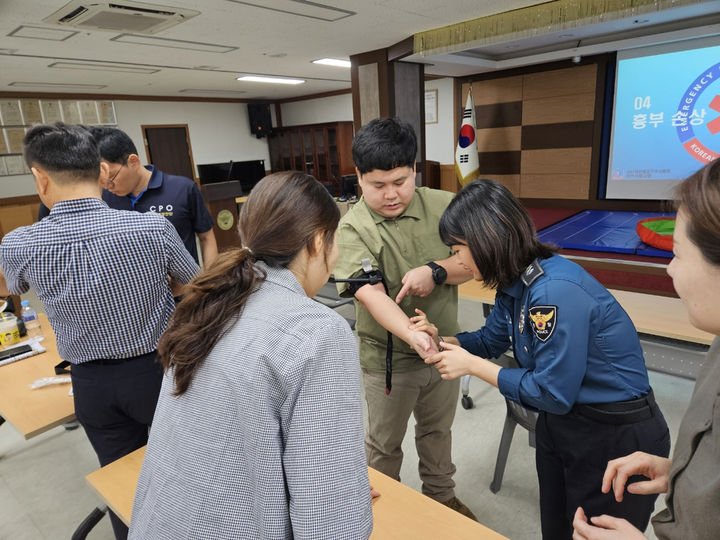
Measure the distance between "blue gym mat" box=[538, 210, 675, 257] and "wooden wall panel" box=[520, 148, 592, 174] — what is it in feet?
2.12

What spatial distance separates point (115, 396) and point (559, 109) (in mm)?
6557

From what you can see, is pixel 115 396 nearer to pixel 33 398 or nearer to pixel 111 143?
pixel 33 398

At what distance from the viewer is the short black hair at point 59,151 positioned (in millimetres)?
1386

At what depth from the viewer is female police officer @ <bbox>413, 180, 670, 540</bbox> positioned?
1097mm

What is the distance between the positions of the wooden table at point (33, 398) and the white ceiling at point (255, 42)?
7.77 ft

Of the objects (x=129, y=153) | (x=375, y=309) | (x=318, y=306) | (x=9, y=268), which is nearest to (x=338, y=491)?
(x=318, y=306)

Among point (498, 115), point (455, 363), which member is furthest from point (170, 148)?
point (455, 363)

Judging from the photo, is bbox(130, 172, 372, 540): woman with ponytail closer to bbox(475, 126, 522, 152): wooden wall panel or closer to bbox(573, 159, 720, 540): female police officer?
bbox(573, 159, 720, 540): female police officer

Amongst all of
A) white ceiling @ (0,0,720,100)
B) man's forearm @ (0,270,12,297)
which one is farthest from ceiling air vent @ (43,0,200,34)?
man's forearm @ (0,270,12,297)

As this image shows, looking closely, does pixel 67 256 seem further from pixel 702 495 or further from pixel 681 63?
pixel 681 63

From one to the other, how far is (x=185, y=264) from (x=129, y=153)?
112 cm

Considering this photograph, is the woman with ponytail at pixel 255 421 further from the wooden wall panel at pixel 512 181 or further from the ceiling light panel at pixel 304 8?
the wooden wall panel at pixel 512 181

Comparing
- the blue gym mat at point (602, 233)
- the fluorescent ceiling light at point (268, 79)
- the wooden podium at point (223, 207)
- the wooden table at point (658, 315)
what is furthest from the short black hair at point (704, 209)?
the fluorescent ceiling light at point (268, 79)

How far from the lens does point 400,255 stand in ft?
5.46
